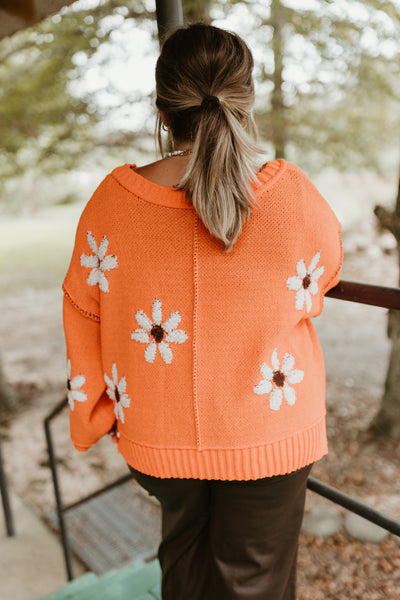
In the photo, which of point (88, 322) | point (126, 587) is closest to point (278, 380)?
point (88, 322)

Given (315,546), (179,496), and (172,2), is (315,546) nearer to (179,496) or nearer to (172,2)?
(179,496)

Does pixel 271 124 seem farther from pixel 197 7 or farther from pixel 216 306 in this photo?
pixel 216 306

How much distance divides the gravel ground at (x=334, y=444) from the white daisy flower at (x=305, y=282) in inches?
92.8

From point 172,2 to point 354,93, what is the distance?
13.2 feet

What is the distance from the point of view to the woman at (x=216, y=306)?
40.2 inches

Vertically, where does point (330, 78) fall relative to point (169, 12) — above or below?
below

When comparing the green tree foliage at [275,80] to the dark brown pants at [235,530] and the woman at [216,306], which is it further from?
the dark brown pants at [235,530]

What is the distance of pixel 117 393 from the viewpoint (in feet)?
4.08

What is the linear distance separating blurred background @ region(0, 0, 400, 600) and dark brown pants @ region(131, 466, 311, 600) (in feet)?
6.15

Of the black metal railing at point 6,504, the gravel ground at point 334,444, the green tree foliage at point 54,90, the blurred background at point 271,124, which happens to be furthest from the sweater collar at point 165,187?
the green tree foliage at point 54,90

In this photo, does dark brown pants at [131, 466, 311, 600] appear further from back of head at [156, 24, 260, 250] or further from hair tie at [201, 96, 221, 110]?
hair tie at [201, 96, 221, 110]

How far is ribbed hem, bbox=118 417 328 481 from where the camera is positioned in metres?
1.11

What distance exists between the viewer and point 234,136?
1.00 metres

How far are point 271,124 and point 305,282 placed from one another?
401 centimetres
